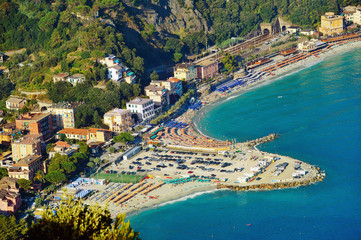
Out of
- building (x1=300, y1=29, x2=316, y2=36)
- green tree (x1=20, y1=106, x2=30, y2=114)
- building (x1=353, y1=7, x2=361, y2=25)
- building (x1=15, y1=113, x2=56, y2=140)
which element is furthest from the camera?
building (x1=353, y1=7, x2=361, y2=25)

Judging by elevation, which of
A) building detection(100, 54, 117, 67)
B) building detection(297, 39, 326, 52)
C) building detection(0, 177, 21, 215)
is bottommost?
building detection(0, 177, 21, 215)

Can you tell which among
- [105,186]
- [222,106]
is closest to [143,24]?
[222,106]

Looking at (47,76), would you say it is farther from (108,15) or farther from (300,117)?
(300,117)

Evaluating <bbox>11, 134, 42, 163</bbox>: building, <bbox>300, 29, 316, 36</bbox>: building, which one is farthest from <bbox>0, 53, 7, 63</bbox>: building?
<bbox>300, 29, 316, 36</bbox>: building

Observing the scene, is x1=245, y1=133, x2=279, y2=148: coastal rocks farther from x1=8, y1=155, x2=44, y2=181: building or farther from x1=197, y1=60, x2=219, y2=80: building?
x1=197, y1=60, x2=219, y2=80: building

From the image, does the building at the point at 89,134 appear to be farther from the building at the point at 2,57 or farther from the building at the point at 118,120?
the building at the point at 2,57
